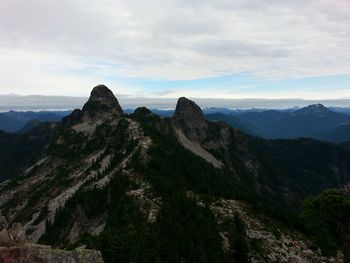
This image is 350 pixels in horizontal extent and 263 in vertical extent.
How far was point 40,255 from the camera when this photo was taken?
92.2ft

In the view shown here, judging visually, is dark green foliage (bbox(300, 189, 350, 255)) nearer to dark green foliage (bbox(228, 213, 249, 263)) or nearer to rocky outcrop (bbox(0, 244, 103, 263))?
dark green foliage (bbox(228, 213, 249, 263))

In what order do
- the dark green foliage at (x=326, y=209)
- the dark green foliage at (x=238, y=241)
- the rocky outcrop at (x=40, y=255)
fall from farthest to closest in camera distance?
1. the dark green foliage at (x=238, y=241)
2. the dark green foliage at (x=326, y=209)
3. the rocky outcrop at (x=40, y=255)

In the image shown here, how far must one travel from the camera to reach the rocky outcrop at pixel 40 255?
89.0 ft

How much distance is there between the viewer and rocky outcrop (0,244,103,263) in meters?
27.1

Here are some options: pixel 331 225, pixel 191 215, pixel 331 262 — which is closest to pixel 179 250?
pixel 191 215

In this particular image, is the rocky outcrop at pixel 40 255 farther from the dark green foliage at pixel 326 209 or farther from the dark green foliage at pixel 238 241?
the dark green foliage at pixel 238 241

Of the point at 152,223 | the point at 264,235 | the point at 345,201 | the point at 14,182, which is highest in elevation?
the point at 345,201

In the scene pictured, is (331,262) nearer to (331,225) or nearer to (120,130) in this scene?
(331,225)

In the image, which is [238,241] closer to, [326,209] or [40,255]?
[326,209]

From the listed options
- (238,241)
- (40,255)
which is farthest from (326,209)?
(40,255)

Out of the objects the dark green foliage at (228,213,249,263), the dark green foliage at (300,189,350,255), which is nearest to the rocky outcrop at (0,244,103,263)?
the dark green foliage at (300,189,350,255)

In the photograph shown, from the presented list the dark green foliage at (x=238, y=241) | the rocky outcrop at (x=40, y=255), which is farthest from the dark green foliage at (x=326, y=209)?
the rocky outcrop at (x=40, y=255)

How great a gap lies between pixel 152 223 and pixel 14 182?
140m

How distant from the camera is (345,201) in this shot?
53.2m
